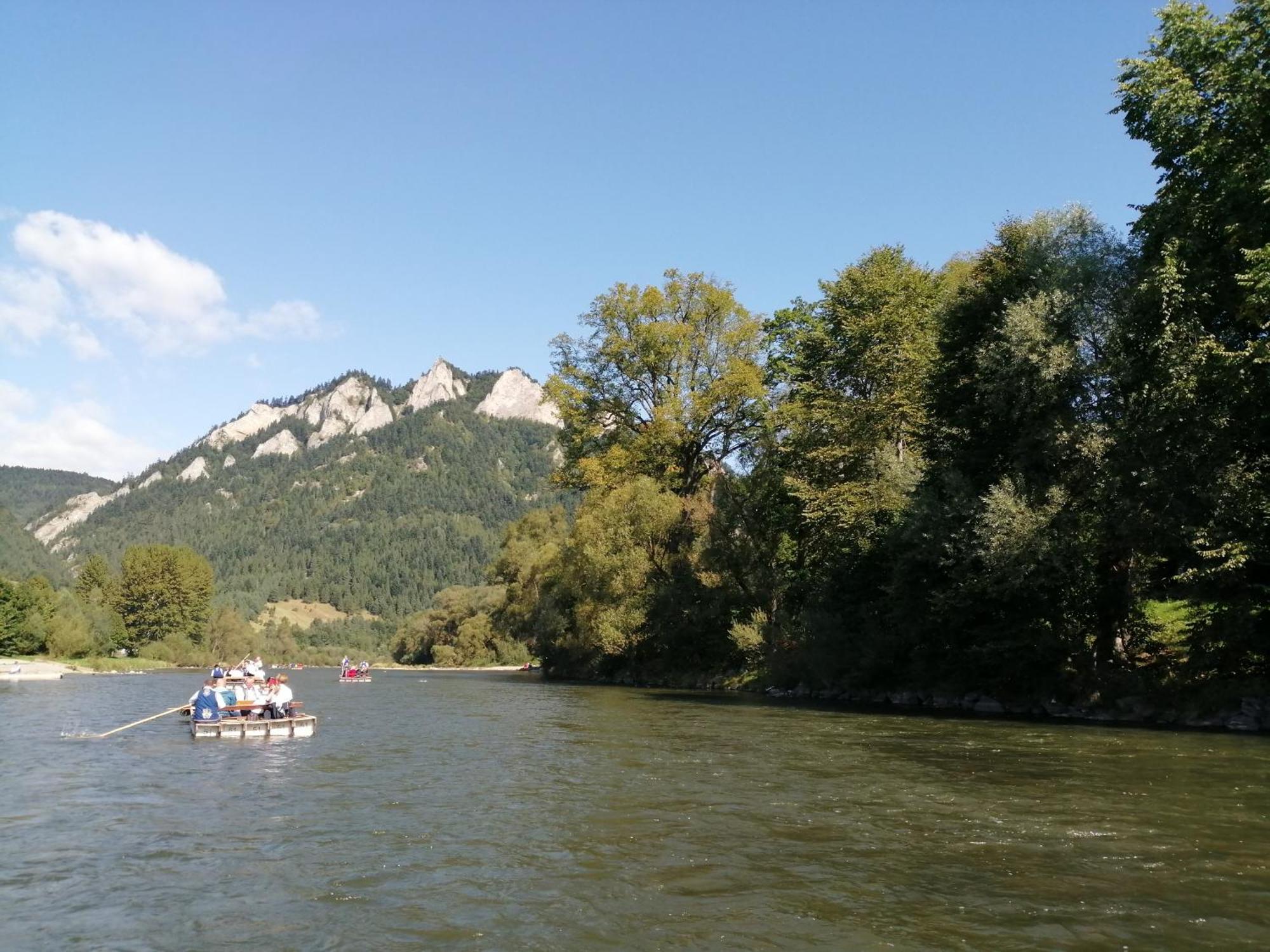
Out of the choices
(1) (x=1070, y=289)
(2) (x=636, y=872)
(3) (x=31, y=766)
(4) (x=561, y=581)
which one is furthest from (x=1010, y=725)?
(4) (x=561, y=581)

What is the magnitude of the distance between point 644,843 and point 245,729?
18.8 meters

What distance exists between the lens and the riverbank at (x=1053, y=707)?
27.2 m

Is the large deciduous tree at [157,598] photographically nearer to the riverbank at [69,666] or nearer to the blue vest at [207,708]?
the riverbank at [69,666]

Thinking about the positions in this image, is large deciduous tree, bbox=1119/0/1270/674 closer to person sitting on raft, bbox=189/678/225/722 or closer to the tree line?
the tree line

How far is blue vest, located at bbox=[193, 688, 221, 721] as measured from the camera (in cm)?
2908

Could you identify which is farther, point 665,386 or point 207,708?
point 665,386

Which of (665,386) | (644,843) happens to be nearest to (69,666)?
(665,386)

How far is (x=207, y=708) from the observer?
95.6 feet

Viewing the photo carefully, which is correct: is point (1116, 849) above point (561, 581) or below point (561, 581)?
below

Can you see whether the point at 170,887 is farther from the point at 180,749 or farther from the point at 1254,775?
the point at 1254,775

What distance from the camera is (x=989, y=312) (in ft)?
117

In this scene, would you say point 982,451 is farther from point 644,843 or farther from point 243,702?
point 243,702

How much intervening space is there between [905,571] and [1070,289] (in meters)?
11.7

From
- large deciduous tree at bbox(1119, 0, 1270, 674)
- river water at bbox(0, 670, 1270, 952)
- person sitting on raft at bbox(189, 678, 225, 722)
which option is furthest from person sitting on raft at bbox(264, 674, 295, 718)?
large deciduous tree at bbox(1119, 0, 1270, 674)
